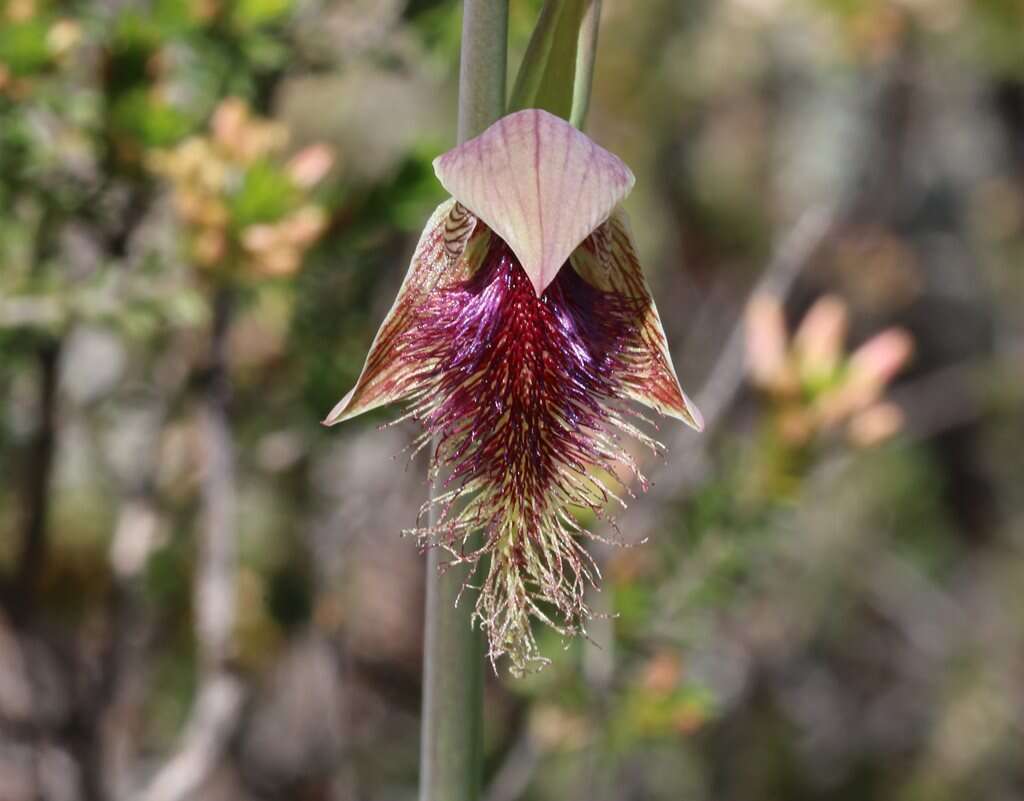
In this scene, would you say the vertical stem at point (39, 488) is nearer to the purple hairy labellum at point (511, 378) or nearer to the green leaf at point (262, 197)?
the green leaf at point (262, 197)

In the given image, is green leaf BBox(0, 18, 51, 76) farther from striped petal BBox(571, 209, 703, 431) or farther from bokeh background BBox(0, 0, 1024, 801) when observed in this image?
striped petal BBox(571, 209, 703, 431)

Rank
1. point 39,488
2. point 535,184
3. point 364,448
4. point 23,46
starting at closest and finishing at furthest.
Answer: point 535,184, point 23,46, point 39,488, point 364,448

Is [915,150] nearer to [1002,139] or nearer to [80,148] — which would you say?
[1002,139]

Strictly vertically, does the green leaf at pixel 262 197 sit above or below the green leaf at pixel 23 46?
below

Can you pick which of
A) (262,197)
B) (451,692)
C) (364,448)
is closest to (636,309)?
(451,692)

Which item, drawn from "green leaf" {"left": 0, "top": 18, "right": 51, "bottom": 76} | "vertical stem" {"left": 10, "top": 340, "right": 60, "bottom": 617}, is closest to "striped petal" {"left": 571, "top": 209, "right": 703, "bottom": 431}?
"green leaf" {"left": 0, "top": 18, "right": 51, "bottom": 76}

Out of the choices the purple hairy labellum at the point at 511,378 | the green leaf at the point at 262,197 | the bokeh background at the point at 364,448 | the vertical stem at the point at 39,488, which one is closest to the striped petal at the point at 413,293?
the purple hairy labellum at the point at 511,378

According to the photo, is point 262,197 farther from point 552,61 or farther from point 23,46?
point 552,61
